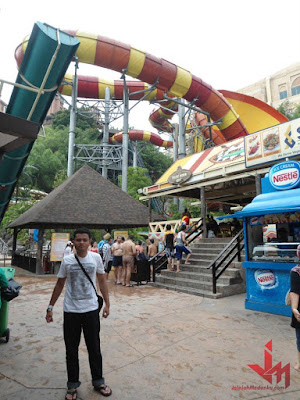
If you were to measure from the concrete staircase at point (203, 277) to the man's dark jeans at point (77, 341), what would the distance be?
4956 millimetres

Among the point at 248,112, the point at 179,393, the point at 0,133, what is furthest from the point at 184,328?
the point at 248,112

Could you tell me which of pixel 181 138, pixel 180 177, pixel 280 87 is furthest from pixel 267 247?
pixel 280 87

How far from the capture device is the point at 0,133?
3.12 metres

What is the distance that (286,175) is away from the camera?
645cm


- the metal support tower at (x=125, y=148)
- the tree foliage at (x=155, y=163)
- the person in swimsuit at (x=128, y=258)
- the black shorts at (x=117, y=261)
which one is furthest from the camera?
the tree foliage at (x=155, y=163)

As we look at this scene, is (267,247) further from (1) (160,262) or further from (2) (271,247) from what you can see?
(1) (160,262)

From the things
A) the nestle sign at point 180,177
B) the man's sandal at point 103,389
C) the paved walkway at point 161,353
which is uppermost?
the nestle sign at point 180,177

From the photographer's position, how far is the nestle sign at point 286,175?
627 centimetres

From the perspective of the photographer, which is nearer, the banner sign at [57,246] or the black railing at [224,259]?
the black railing at [224,259]

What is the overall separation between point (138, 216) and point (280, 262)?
912cm

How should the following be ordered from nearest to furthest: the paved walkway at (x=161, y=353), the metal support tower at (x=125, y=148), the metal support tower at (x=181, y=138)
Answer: the paved walkway at (x=161, y=353) → the metal support tower at (x=125, y=148) → the metal support tower at (x=181, y=138)

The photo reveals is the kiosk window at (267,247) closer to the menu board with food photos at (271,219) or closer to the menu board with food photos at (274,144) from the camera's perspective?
the menu board with food photos at (271,219)

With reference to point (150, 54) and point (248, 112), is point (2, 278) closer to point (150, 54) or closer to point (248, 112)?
point (150, 54)

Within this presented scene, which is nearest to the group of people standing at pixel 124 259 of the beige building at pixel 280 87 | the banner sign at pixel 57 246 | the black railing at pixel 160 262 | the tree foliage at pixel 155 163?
the black railing at pixel 160 262
